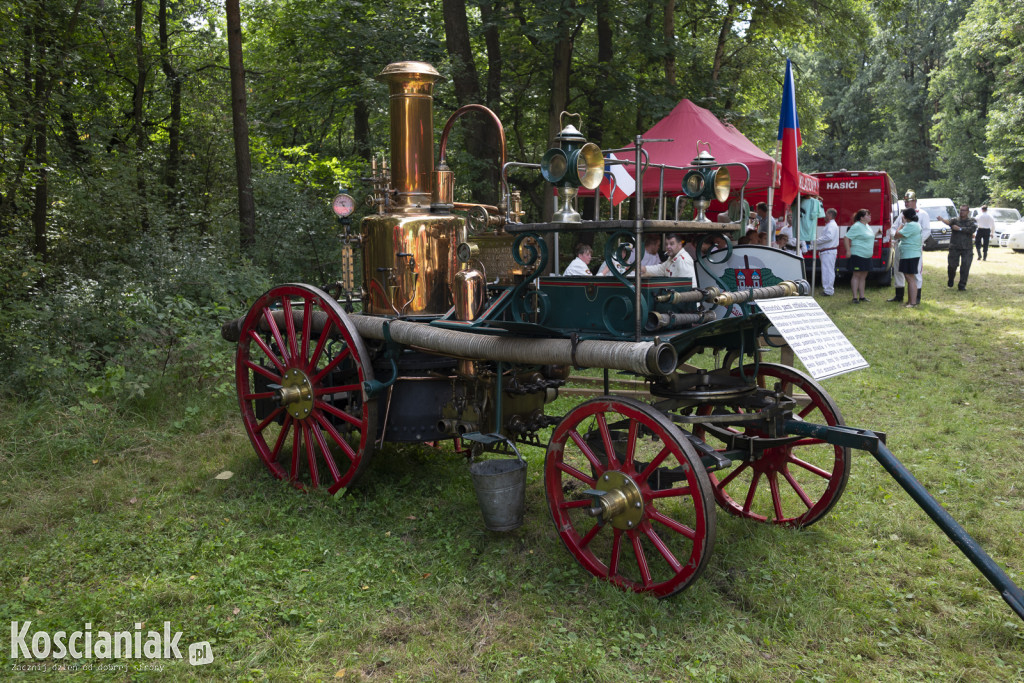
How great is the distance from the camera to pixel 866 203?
1677cm

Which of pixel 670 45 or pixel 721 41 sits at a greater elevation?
pixel 721 41

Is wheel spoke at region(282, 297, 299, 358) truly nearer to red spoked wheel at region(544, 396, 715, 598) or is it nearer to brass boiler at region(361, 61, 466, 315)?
brass boiler at region(361, 61, 466, 315)

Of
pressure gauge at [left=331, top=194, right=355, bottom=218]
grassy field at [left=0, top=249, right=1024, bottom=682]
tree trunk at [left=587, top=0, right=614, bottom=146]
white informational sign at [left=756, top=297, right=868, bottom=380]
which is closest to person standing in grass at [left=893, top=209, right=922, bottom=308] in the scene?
tree trunk at [left=587, top=0, right=614, bottom=146]

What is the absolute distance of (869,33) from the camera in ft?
51.5

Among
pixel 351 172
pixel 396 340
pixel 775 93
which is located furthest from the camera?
pixel 775 93

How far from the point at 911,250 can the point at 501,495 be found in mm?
11436

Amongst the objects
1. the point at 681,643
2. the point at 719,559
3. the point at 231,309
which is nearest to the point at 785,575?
the point at 719,559

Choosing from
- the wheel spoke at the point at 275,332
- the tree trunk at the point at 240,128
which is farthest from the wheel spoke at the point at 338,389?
the tree trunk at the point at 240,128

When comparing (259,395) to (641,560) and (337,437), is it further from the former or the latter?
(641,560)

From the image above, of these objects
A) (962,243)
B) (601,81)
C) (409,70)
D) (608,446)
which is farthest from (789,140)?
(962,243)

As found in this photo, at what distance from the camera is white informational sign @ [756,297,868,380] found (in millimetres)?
3748

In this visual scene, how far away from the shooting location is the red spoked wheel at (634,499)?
3.58m

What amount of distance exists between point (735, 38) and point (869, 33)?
2736 millimetres

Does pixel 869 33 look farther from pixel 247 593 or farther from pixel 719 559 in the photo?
pixel 247 593
